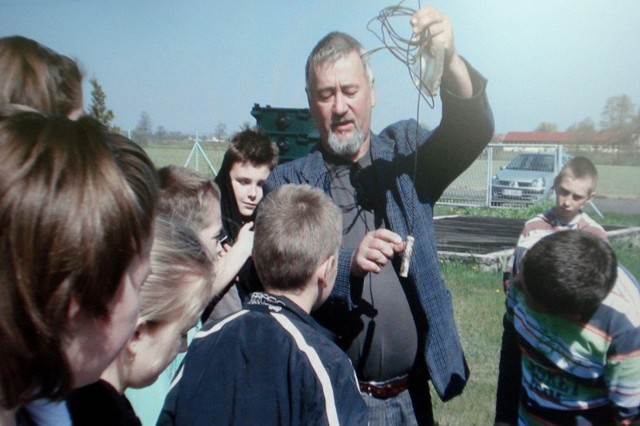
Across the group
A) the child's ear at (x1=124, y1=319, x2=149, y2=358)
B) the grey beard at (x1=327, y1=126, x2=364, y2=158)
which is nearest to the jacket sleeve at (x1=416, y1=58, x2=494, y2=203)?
the grey beard at (x1=327, y1=126, x2=364, y2=158)

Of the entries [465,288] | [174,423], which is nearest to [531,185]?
[465,288]

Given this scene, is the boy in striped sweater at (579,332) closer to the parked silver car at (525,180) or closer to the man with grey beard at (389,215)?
the man with grey beard at (389,215)

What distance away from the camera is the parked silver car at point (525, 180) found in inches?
552

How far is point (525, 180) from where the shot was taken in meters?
15.0

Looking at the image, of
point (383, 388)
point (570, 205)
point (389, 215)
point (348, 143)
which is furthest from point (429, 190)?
point (570, 205)

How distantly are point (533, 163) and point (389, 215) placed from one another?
13058 mm

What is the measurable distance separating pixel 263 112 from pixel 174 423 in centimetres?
464

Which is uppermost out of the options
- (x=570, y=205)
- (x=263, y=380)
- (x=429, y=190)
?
(x=429, y=190)

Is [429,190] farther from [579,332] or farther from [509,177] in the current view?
[509,177]

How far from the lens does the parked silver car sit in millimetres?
14016

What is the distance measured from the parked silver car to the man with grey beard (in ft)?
38.6

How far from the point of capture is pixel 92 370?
0.79 metres

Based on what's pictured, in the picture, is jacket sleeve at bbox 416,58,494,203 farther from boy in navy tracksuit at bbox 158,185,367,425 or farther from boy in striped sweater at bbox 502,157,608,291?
boy in striped sweater at bbox 502,157,608,291

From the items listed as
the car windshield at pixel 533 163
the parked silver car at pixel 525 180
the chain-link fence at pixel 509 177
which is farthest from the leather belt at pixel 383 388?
the car windshield at pixel 533 163
